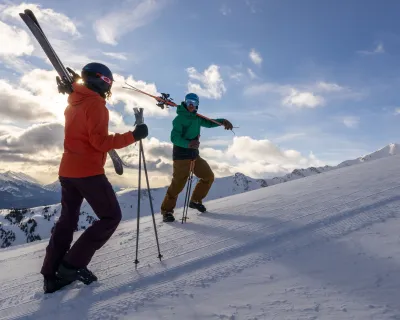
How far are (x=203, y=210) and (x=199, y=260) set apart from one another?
3.33 m

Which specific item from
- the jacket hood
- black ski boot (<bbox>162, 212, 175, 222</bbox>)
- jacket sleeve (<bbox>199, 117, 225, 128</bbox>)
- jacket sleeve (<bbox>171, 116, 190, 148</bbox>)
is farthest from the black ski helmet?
jacket sleeve (<bbox>199, 117, 225, 128</bbox>)

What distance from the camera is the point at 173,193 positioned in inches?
286

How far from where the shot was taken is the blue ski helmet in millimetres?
7057

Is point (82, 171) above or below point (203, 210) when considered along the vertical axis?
above

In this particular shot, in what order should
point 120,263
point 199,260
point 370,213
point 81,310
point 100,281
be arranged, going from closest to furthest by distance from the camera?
point 81,310 < point 100,281 < point 199,260 < point 120,263 < point 370,213

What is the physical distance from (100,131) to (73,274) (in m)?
1.55

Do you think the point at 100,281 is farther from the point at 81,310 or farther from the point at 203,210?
the point at 203,210

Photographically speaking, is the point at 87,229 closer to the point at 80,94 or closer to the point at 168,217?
the point at 80,94

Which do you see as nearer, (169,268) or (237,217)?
(169,268)

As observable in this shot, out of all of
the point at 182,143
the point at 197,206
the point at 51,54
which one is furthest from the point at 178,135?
the point at 51,54

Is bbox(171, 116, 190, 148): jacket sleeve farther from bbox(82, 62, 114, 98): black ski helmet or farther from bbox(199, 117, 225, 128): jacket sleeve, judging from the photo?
bbox(82, 62, 114, 98): black ski helmet

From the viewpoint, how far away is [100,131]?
365 cm

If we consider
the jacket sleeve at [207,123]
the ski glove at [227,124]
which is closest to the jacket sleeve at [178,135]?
the jacket sleeve at [207,123]

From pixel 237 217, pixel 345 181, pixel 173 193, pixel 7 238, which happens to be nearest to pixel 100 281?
pixel 237 217
